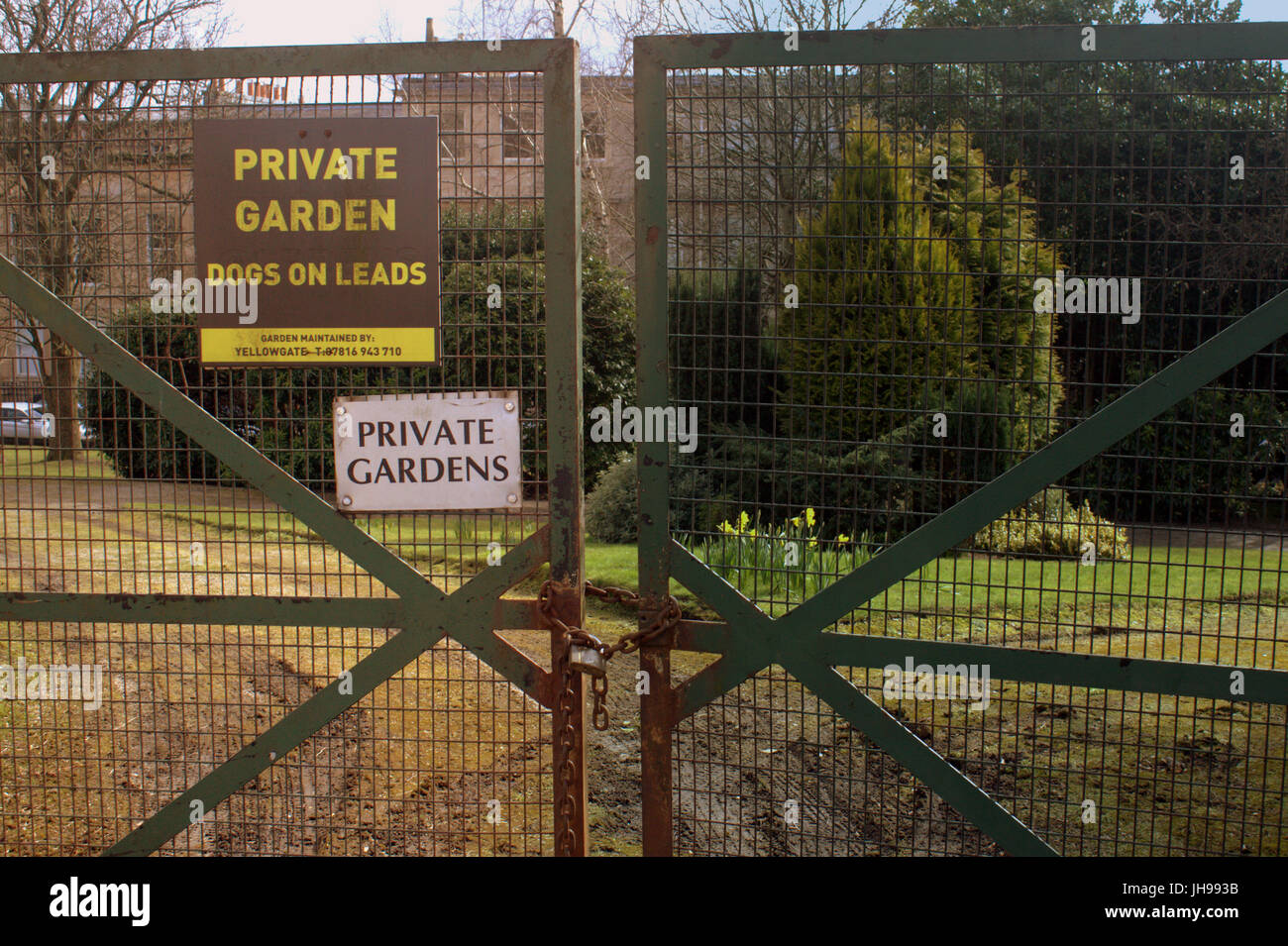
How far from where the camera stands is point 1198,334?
330 cm

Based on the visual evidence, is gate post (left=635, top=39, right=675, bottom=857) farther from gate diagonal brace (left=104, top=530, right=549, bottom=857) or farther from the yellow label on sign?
the yellow label on sign

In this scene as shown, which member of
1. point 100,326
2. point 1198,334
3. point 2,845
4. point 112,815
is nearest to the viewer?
point 1198,334

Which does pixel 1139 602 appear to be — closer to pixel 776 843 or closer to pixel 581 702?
pixel 776 843

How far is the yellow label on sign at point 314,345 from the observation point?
3557mm

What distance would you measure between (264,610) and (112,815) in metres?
2.11

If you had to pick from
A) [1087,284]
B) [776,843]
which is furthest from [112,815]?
[1087,284]

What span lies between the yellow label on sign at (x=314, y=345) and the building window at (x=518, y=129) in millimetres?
728
